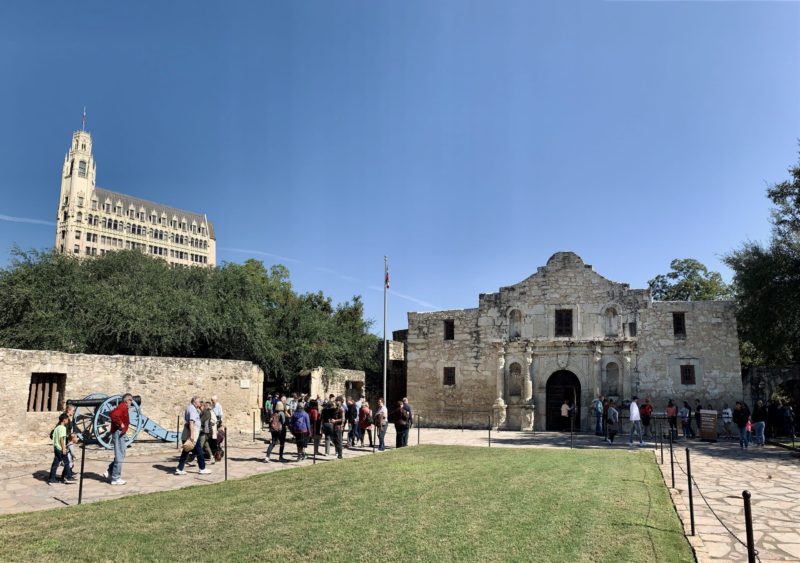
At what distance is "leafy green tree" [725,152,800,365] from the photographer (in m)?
21.1

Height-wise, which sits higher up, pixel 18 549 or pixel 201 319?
pixel 201 319

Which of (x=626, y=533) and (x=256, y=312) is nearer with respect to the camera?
(x=626, y=533)

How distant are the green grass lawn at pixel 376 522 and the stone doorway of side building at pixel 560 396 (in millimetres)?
14207

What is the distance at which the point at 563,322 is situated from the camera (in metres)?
25.8

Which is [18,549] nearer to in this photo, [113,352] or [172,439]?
[172,439]

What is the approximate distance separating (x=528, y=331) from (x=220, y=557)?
2184 cm

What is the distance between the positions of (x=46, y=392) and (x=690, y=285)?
3766 cm

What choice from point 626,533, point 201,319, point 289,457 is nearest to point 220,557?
point 626,533

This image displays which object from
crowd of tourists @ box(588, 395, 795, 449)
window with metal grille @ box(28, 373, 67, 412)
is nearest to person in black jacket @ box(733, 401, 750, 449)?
crowd of tourists @ box(588, 395, 795, 449)

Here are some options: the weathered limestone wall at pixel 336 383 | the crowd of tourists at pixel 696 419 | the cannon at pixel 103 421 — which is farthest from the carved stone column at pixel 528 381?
the cannon at pixel 103 421

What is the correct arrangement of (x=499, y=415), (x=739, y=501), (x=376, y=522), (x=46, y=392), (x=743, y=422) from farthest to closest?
(x=499, y=415) < (x=743, y=422) < (x=46, y=392) < (x=739, y=501) < (x=376, y=522)

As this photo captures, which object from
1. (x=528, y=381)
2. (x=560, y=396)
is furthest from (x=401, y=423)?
(x=560, y=396)

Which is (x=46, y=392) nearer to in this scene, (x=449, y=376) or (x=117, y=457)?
(x=117, y=457)

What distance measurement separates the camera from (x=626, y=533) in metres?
6.78
